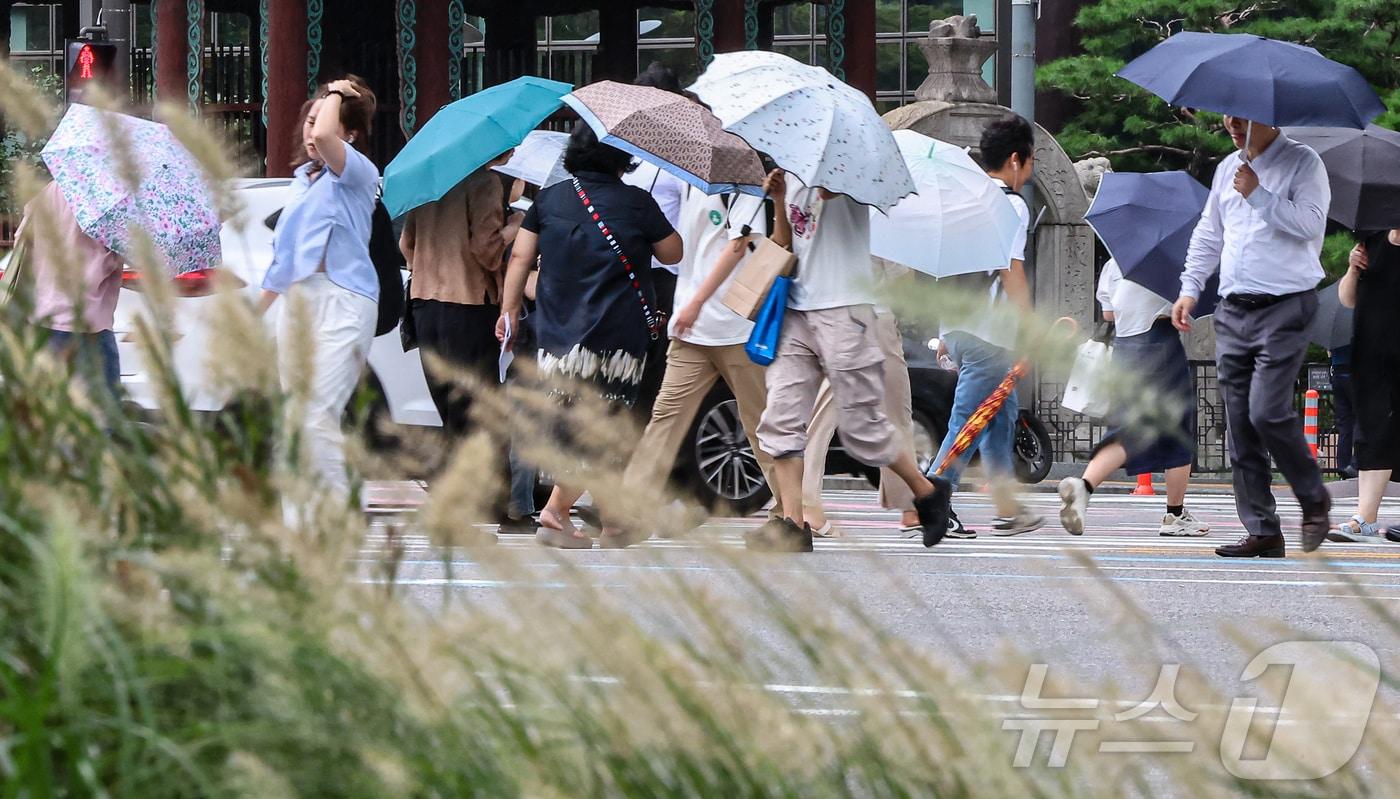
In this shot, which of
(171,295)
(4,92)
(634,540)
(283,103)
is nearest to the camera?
(171,295)

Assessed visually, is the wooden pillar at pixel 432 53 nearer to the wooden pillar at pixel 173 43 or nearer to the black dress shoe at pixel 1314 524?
the wooden pillar at pixel 173 43

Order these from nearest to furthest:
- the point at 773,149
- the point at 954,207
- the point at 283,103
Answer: the point at 773,149 < the point at 954,207 < the point at 283,103

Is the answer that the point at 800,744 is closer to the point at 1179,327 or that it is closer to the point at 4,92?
the point at 4,92

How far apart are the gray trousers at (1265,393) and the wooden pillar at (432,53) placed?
14839mm

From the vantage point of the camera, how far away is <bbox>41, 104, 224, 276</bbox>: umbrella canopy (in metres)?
5.60

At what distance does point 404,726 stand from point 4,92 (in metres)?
0.97

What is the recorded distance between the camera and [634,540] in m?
2.71

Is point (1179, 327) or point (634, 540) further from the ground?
point (634, 540)

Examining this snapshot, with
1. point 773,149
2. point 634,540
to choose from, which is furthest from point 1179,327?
point 634,540

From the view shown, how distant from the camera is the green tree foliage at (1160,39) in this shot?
24656 mm

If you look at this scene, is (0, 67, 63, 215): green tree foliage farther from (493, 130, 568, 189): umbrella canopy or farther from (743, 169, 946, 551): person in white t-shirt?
(493, 130, 568, 189): umbrella canopy

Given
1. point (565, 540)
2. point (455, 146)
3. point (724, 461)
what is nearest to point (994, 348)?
point (724, 461)

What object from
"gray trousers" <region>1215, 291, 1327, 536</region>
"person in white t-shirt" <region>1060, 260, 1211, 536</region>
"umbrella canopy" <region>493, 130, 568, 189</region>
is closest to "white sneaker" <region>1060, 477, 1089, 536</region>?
"person in white t-shirt" <region>1060, 260, 1211, 536</region>

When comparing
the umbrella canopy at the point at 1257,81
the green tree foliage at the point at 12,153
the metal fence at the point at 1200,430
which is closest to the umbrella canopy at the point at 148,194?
the green tree foliage at the point at 12,153
